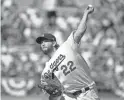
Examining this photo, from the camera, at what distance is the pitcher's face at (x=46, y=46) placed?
20.0ft

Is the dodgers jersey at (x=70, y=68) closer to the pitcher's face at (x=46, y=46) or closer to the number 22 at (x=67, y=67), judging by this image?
the number 22 at (x=67, y=67)

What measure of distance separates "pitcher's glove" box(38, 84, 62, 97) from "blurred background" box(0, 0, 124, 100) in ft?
24.2

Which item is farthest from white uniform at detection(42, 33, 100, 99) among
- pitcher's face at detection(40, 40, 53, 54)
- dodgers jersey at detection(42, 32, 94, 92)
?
pitcher's face at detection(40, 40, 53, 54)

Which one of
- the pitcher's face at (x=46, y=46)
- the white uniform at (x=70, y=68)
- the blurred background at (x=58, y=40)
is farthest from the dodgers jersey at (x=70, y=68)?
the blurred background at (x=58, y=40)

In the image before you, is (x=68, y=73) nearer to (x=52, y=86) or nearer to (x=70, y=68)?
(x=70, y=68)

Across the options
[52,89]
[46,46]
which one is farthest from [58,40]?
[52,89]

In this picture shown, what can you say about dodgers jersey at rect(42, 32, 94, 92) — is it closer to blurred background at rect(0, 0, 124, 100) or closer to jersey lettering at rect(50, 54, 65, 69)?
jersey lettering at rect(50, 54, 65, 69)

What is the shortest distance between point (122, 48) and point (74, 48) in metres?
8.03

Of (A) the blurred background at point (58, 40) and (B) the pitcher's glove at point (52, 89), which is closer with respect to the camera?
(B) the pitcher's glove at point (52, 89)

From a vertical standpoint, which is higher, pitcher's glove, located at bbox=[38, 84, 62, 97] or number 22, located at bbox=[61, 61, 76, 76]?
number 22, located at bbox=[61, 61, 76, 76]

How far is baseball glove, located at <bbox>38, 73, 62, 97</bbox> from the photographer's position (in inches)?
237

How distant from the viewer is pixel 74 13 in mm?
14523

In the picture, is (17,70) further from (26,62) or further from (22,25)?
(22,25)

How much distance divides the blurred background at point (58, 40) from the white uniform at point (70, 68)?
7.38m
